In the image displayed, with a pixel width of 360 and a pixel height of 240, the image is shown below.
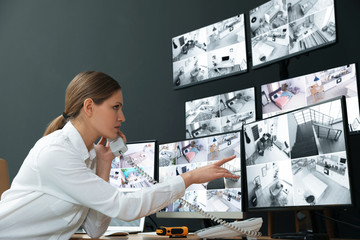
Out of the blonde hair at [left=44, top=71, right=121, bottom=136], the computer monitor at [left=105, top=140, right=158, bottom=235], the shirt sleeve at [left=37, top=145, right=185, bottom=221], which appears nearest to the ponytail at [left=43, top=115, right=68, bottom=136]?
the blonde hair at [left=44, top=71, right=121, bottom=136]

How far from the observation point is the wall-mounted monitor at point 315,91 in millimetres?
1629

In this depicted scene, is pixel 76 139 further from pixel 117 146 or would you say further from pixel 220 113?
pixel 220 113

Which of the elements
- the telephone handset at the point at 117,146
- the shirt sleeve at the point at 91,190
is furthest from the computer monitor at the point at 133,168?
the shirt sleeve at the point at 91,190

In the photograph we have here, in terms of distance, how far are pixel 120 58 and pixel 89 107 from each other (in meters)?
1.45

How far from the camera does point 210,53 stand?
2.24m

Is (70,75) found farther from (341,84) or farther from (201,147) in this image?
(341,84)

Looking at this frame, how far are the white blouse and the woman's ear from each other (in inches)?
5.3

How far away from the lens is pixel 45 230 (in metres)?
1.39

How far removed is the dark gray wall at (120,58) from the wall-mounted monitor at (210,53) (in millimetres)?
112

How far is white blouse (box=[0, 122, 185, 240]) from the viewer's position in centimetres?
133

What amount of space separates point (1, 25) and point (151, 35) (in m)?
1.87

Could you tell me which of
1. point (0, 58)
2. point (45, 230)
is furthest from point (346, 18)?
point (0, 58)

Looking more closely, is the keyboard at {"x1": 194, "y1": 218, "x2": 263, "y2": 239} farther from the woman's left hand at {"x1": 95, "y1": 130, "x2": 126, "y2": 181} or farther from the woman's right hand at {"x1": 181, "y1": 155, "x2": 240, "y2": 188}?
the woman's left hand at {"x1": 95, "y1": 130, "x2": 126, "y2": 181}

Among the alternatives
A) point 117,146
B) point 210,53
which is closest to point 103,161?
point 117,146
